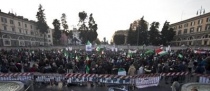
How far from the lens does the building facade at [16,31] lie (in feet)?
134

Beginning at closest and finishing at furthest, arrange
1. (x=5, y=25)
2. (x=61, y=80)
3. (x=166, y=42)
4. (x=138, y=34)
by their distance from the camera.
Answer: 1. (x=61, y=80)
2. (x=5, y=25)
3. (x=138, y=34)
4. (x=166, y=42)

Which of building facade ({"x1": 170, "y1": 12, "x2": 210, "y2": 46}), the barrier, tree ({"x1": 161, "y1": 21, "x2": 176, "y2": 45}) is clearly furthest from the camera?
tree ({"x1": 161, "y1": 21, "x2": 176, "y2": 45})

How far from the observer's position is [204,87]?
7621mm

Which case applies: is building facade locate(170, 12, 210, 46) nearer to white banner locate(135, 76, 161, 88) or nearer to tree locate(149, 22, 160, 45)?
tree locate(149, 22, 160, 45)

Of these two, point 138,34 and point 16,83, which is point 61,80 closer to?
point 16,83

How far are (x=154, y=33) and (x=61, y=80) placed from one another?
46.6 metres

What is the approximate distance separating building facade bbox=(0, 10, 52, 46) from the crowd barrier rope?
37515 millimetres

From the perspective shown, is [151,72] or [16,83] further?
[151,72]

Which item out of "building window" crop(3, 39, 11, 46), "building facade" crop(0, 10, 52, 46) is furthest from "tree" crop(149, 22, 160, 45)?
"building window" crop(3, 39, 11, 46)

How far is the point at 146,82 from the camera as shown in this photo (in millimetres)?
8812

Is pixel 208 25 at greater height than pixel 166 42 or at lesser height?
greater

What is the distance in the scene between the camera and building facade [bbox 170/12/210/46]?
4541 cm

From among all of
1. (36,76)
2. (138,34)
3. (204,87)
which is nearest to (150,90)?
(204,87)

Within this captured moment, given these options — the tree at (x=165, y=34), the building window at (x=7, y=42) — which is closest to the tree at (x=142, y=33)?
the tree at (x=165, y=34)
